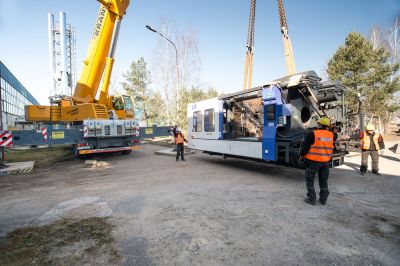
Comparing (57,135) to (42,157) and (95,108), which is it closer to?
(95,108)

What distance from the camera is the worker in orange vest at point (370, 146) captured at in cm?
714

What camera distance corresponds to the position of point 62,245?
120 inches

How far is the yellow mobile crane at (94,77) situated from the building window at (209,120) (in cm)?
461

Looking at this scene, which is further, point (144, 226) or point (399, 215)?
point (399, 215)

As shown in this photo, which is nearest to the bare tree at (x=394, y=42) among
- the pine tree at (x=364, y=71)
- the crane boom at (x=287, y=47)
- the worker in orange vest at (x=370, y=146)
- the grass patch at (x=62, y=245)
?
the pine tree at (x=364, y=71)

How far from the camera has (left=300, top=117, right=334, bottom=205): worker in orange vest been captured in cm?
452

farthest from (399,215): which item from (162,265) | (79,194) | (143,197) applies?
(79,194)

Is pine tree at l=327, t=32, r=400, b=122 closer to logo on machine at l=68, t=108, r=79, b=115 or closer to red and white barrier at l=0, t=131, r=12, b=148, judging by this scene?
logo on machine at l=68, t=108, r=79, b=115

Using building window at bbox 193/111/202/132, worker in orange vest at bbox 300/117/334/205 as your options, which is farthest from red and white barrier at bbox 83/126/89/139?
worker in orange vest at bbox 300/117/334/205

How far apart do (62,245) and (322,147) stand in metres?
4.61

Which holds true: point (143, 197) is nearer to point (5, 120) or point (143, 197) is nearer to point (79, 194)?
point (79, 194)

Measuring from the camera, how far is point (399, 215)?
3969 mm

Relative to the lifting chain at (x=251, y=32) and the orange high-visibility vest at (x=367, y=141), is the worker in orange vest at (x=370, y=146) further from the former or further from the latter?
the lifting chain at (x=251, y=32)

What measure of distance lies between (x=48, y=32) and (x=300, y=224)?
120 feet
